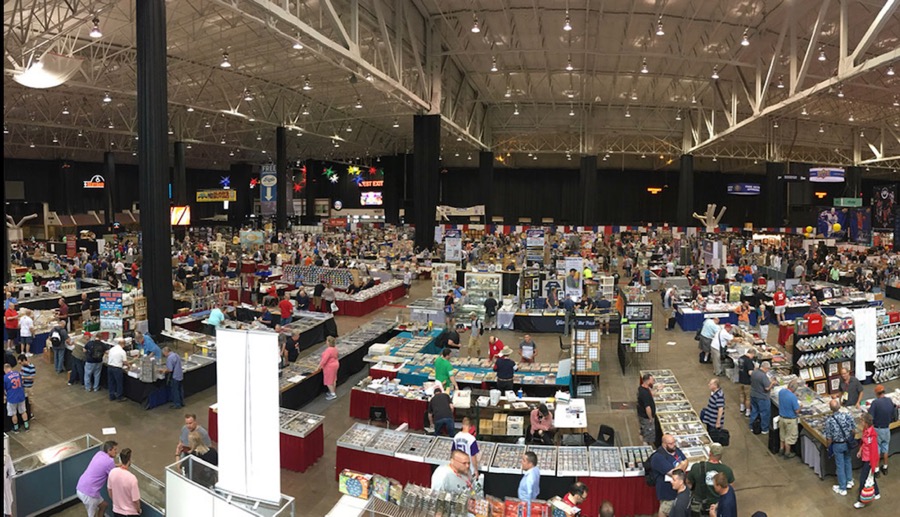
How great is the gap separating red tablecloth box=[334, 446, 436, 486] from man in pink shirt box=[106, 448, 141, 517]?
2553 millimetres

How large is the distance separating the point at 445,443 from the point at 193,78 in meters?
27.1

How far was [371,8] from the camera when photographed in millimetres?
22094

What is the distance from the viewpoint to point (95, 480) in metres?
6.98

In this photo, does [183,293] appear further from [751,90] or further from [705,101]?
[705,101]

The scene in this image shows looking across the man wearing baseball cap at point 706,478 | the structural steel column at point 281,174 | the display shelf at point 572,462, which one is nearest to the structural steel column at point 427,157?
the structural steel column at point 281,174

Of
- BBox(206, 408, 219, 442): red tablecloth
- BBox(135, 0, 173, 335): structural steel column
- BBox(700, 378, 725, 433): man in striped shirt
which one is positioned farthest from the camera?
BBox(135, 0, 173, 335): structural steel column

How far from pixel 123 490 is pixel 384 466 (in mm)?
3067

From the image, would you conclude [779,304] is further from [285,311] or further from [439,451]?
[285,311]

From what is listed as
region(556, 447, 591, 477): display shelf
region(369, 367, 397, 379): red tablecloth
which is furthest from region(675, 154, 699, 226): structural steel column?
region(556, 447, 591, 477): display shelf

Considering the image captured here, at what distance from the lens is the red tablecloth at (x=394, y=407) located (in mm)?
10336

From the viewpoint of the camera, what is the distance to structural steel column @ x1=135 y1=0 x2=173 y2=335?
13.8 m

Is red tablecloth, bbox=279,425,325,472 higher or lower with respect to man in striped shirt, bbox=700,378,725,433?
lower

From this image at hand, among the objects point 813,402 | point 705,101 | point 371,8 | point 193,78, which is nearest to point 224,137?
point 193,78

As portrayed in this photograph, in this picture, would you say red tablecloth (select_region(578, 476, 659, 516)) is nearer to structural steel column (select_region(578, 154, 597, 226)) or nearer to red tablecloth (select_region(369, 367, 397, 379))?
red tablecloth (select_region(369, 367, 397, 379))
